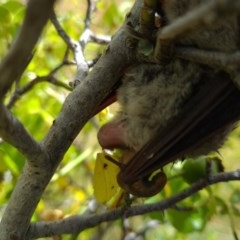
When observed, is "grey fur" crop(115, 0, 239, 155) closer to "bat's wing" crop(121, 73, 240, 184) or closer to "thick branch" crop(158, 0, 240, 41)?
"bat's wing" crop(121, 73, 240, 184)

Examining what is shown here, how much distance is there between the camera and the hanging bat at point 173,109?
1.42 m

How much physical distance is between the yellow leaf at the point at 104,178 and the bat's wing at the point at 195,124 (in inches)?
6.5

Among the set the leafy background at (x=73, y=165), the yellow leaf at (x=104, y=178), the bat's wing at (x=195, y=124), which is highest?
the bat's wing at (x=195, y=124)

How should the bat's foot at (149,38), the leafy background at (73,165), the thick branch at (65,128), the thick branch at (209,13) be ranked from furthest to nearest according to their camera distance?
1. the leafy background at (73,165)
2. the thick branch at (65,128)
3. the bat's foot at (149,38)
4. the thick branch at (209,13)

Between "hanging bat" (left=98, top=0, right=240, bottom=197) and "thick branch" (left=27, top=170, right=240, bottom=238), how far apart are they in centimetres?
6

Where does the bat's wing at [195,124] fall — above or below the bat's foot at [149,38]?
below

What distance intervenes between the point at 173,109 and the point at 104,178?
349 millimetres

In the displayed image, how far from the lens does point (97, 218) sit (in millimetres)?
1632

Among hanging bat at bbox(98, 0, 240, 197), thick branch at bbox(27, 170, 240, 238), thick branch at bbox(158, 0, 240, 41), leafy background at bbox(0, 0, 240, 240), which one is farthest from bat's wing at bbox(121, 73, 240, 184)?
thick branch at bbox(158, 0, 240, 41)

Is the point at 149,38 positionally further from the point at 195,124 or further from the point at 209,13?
the point at 209,13

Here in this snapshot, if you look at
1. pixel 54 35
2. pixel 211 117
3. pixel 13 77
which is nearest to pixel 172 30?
pixel 13 77

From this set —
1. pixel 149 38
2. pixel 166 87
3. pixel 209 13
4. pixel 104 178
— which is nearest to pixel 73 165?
pixel 104 178

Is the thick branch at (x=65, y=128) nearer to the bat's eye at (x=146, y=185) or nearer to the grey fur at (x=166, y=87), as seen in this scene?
the grey fur at (x=166, y=87)

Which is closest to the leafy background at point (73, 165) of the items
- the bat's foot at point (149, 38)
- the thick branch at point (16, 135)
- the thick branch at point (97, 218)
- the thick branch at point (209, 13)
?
the thick branch at point (97, 218)
